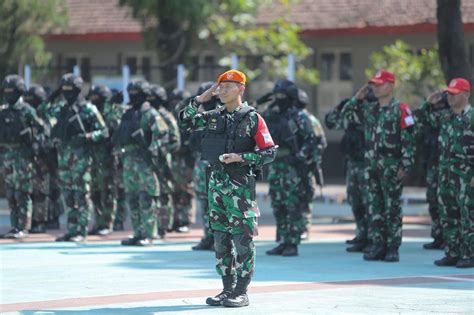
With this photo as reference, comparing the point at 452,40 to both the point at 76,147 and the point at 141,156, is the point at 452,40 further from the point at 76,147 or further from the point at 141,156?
the point at 76,147

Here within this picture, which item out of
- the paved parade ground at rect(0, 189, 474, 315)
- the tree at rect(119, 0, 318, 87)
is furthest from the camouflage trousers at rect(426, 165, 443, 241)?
the tree at rect(119, 0, 318, 87)

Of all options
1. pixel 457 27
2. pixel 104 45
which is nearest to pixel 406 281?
pixel 457 27

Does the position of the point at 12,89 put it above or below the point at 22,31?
below

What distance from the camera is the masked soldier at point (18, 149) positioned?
1775cm

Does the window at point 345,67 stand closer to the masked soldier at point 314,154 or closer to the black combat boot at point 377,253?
the masked soldier at point 314,154

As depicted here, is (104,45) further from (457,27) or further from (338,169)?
(457,27)

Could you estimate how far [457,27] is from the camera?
2183 centimetres

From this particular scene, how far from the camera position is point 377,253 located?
15672 mm

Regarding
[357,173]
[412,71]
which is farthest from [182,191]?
[412,71]

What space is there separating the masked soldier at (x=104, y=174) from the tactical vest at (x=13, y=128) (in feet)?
4.82

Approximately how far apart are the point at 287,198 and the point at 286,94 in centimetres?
127

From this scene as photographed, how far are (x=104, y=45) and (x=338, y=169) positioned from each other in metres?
8.34

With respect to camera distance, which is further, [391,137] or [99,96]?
[99,96]

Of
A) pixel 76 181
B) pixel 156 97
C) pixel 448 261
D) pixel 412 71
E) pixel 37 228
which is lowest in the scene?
pixel 37 228
